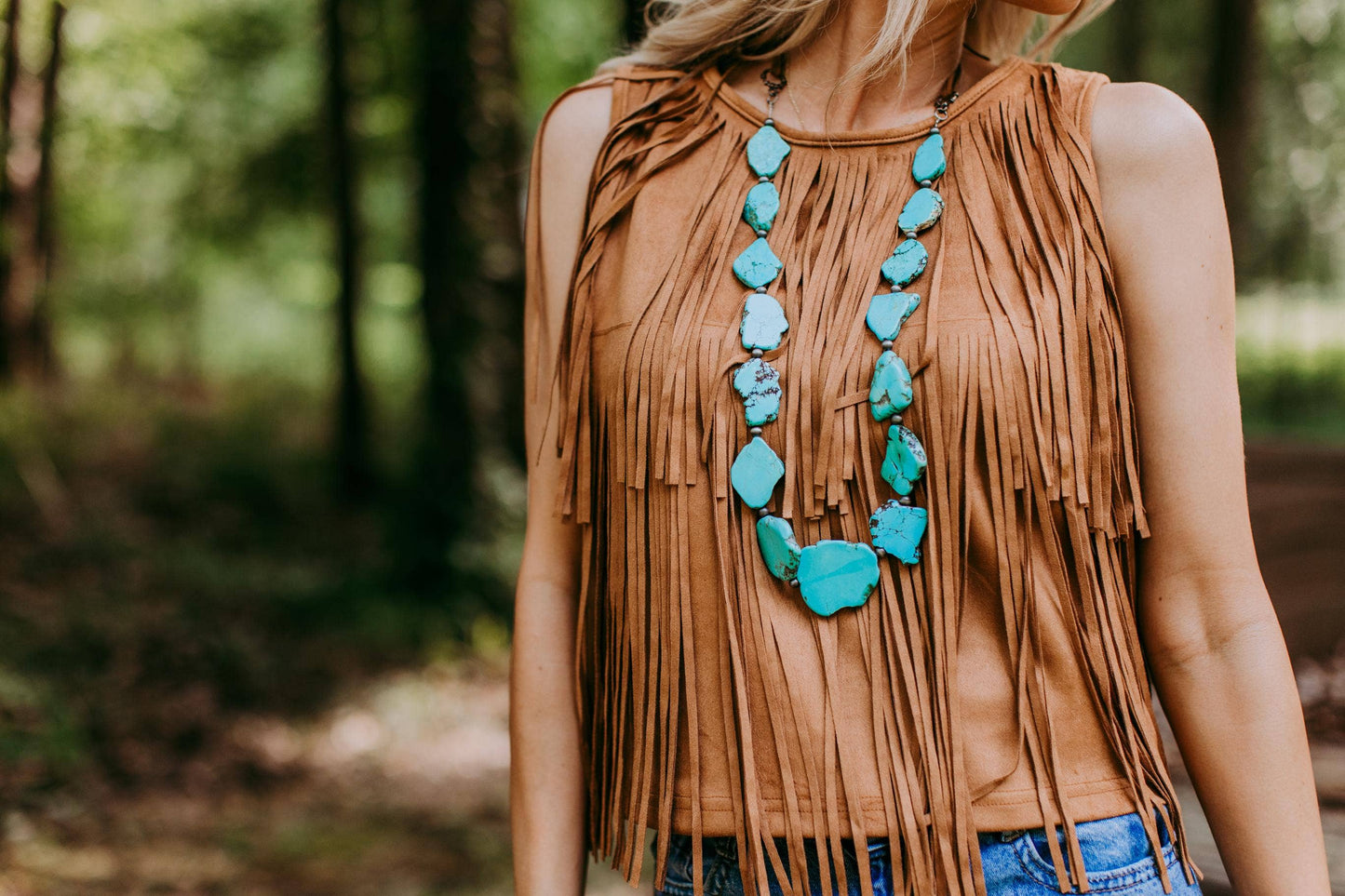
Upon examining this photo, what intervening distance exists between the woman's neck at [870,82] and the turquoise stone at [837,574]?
1.73 feet

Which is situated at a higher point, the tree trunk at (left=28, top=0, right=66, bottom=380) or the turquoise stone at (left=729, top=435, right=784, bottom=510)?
the tree trunk at (left=28, top=0, right=66, bottom=380)

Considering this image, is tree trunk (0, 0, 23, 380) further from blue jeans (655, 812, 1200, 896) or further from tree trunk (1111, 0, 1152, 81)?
tree trunk (1111, 0, 1152, 81)

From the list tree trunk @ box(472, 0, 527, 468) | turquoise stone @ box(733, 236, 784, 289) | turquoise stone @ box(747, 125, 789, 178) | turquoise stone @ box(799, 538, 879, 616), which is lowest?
turquoise stone @ box(799, 538, 879, 616)

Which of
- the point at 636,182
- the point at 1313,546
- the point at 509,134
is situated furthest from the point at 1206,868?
the point at 509,134

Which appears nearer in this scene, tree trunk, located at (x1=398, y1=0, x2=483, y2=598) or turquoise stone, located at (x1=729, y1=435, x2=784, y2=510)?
turquoise stone, located at (x1=729, y1=435, x2=784, y2=510)

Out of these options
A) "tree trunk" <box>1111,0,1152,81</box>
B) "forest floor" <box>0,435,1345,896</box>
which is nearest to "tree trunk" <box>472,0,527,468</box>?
"forest floor" <box>0,435,1345,896</box>

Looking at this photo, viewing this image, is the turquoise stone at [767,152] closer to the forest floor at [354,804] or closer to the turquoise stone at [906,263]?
the turquoise stone at [906,263]

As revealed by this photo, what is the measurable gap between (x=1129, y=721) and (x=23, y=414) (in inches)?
413

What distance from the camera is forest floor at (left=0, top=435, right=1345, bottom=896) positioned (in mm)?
4090

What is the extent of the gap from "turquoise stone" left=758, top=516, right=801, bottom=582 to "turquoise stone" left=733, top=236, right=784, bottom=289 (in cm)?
27

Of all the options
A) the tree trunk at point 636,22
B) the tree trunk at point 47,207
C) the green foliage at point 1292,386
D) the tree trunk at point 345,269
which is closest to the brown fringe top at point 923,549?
the tree trunk at point 636,22

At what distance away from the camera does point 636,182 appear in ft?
4.38

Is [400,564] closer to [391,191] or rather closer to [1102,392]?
[1102,392]

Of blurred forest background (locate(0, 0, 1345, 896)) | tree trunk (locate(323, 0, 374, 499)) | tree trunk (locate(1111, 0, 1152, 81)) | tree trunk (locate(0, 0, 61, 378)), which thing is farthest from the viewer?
tree trunk (locate(1111, 0, 1152, 81))
